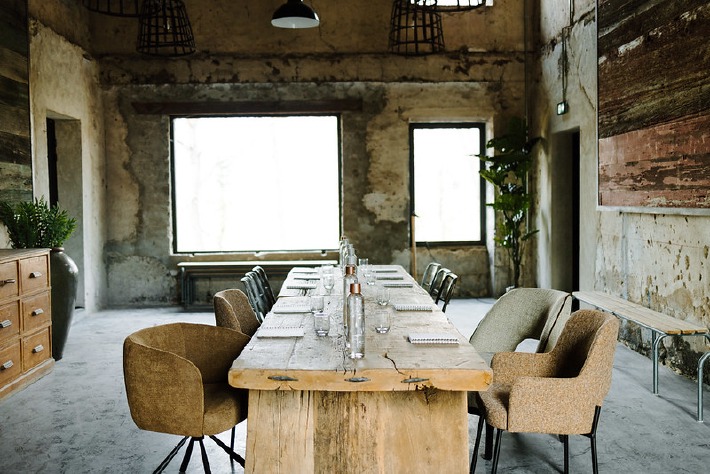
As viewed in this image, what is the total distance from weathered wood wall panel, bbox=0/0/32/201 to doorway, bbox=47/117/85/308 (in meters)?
1.57

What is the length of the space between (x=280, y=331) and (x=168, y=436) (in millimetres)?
1197

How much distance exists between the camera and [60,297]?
5.86 metres

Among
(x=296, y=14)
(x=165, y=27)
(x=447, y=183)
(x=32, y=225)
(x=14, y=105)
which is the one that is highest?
(x=296, y=14)

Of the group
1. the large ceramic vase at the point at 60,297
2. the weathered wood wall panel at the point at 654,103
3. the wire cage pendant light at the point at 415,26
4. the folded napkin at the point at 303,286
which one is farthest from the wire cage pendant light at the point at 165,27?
the weathered wood wall panel at the point at 654,103

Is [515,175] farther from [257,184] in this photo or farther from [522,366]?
[522,366]

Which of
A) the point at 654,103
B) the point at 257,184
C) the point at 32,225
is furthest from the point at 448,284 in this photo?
the point at 257,184

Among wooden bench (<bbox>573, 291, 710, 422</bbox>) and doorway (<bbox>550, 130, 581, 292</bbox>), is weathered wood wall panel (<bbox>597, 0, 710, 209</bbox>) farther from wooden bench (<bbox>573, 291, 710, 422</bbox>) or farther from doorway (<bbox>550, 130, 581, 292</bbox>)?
doorway (<bbox>550, 130, 581, 292</bbox>)

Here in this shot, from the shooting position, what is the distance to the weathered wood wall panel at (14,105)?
233 inches

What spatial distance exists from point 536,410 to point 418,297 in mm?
1694

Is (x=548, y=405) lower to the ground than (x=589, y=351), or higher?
lower

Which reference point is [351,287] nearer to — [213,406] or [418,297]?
[213,406]

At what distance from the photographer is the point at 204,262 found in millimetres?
8812

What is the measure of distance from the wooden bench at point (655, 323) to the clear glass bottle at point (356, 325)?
242 cm

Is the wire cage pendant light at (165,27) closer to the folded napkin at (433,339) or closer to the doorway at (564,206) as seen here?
Answer: the folded napkin at (433,339)
